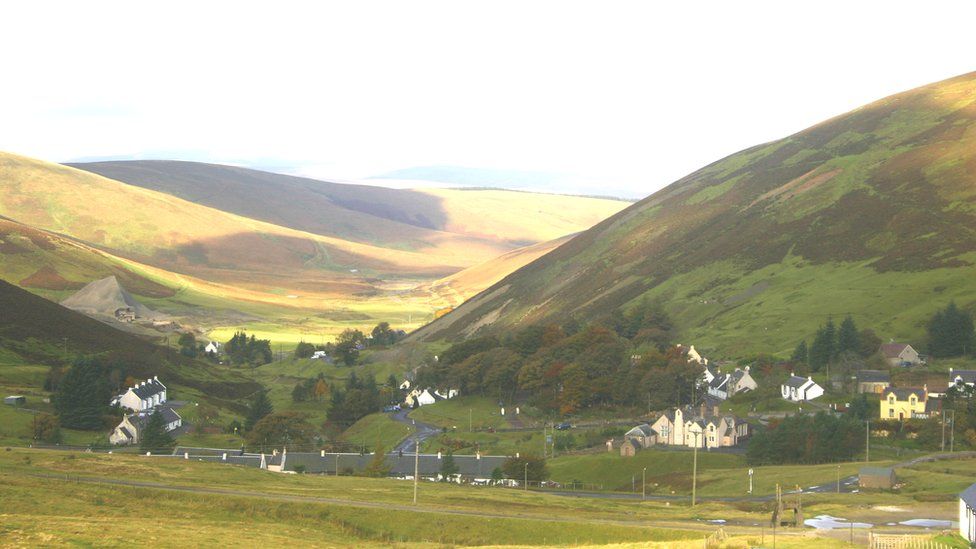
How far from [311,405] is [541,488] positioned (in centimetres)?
6864

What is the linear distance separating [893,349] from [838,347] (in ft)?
20.5

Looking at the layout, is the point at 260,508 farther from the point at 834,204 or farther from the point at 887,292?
the point at 834,204

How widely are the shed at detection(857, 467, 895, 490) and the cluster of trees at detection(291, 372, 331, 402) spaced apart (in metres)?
94.8

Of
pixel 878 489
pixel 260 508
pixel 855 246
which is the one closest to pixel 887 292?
pixel 855 246

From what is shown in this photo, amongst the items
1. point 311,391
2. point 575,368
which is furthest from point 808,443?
point 311,391

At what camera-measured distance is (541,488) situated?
90.1 meters

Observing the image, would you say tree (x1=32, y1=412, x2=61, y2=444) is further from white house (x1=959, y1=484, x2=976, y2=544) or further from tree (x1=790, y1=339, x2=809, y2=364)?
tree (x1=790, y1=339, x2=809, y2=364)

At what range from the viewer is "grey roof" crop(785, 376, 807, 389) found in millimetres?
115981

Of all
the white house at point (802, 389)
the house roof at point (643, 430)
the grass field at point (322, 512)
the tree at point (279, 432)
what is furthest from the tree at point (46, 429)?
the white house at point (802, 389)

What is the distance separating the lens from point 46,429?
101500 mm

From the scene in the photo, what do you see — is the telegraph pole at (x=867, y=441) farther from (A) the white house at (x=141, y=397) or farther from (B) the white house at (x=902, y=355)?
(A) the white house at (x=141, y=397)

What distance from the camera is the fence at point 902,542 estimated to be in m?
46.0

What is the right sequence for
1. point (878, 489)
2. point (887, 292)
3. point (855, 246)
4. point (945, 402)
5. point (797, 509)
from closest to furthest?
point (797, 509) → point (878, 489) → point (945, 402) → point (887, 292) → point (855, 246)

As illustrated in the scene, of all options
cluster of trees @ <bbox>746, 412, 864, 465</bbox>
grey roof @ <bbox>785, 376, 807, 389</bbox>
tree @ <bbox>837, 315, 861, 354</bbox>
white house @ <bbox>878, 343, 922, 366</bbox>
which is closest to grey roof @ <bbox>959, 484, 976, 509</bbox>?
cluster of trees @ <bbox>746, 412, 864, 465</bbox>
